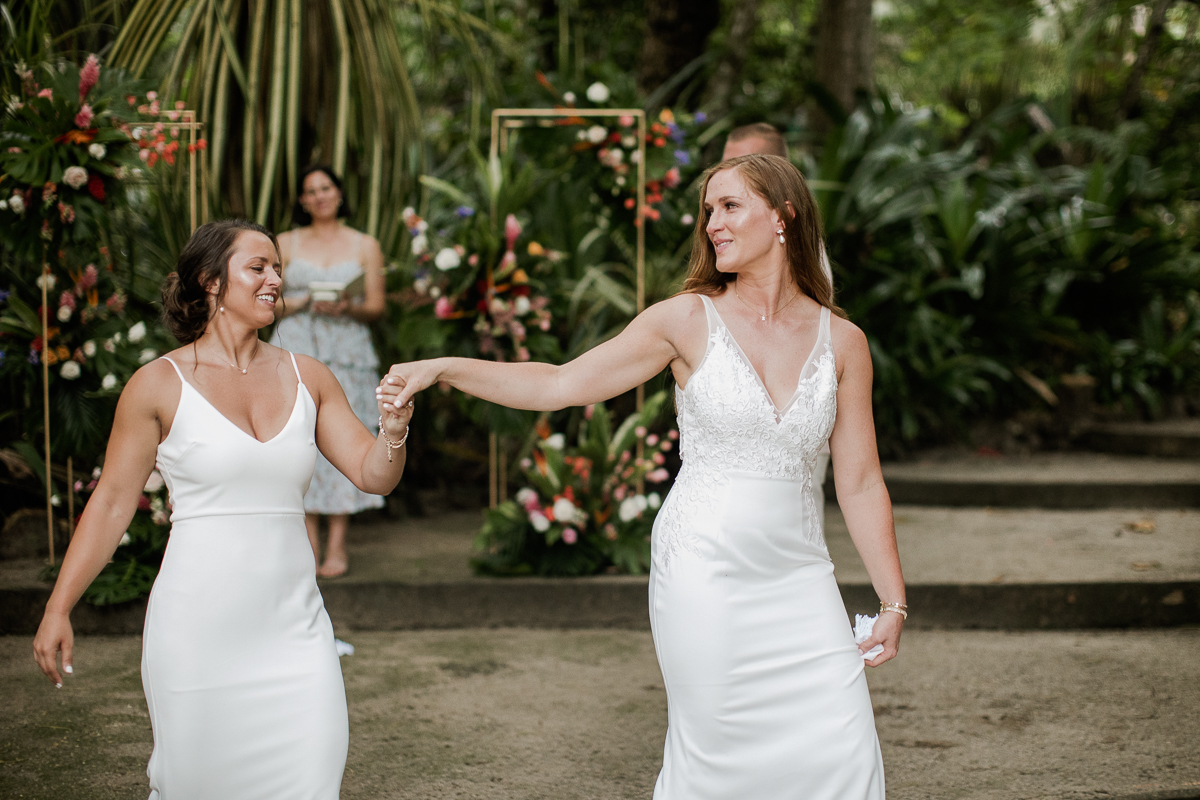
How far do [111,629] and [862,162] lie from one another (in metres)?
6.16

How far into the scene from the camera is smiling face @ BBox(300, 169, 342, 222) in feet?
16.8

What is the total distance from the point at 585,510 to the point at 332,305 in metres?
1.60

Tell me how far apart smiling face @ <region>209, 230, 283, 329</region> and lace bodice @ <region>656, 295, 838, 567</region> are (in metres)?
0.99

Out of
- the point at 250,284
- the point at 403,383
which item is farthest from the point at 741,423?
the point at 250,284

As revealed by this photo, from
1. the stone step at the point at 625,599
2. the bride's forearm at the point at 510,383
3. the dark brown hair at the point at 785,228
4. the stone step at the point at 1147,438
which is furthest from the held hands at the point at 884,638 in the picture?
the stone step at the point at 1147,438

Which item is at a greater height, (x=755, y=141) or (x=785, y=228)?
(x=755, y=141)

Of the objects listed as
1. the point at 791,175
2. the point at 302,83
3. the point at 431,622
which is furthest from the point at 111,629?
the point at 791,175

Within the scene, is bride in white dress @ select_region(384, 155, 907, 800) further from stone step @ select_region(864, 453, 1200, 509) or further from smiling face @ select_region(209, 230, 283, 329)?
stone step @ select_region(864, 453, 1200, 509)

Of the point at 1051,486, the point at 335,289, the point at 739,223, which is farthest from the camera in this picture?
the point at 1051,486

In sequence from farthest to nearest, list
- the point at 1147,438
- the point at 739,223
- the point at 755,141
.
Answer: the point at 1147,438, the point at 755,141, the point at 739,223

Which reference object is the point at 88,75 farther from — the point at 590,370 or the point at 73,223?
the point at 590,370

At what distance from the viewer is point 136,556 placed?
193 inches

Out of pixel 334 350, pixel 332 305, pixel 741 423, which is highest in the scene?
pixel 332 305

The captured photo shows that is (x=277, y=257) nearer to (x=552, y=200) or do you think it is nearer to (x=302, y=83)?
(x=302, y=83)
